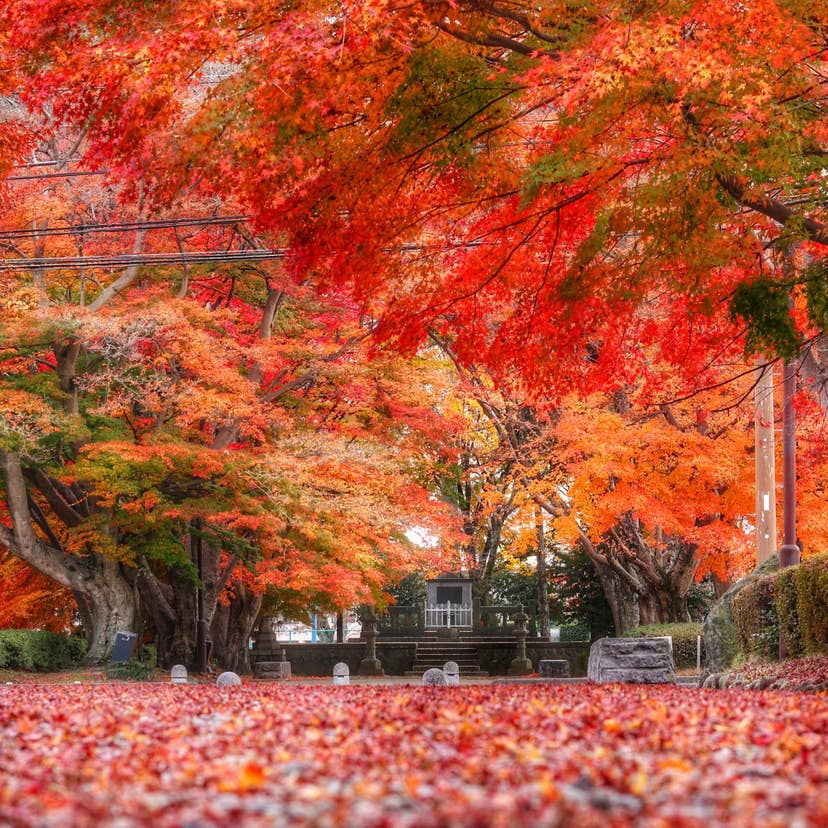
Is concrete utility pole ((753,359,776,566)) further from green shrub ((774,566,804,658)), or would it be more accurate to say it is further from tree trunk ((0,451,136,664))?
tree trunk ((0,451,136,664))

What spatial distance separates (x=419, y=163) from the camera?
11531mm

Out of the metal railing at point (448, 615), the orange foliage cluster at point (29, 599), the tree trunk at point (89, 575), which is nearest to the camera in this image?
the tree trunk at point (89, 575)

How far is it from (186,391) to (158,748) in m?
18.1

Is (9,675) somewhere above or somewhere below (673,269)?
below

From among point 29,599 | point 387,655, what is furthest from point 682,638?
point 29,599

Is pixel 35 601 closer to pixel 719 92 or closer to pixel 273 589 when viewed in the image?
pixel 273 589

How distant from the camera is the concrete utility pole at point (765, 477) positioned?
19.8m

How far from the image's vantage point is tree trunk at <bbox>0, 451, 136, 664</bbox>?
79.9 feet

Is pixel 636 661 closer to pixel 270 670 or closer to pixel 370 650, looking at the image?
pixel 270 670

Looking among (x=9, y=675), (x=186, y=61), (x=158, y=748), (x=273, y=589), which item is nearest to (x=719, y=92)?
(x=186, y=61)

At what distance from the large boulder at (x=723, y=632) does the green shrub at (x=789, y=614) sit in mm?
2216

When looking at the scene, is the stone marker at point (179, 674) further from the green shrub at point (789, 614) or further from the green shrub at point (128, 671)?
the green shrub at point (789, 614)

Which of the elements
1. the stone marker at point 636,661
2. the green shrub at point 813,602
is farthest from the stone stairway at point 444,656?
the green shrub at point 813,602

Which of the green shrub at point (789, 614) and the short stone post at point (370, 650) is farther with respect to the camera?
the short stone post at point (370, 650)
